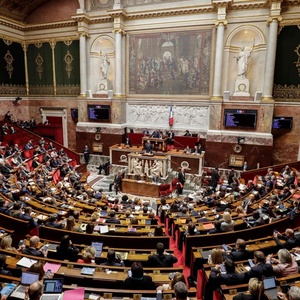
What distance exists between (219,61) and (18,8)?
14.6 metres

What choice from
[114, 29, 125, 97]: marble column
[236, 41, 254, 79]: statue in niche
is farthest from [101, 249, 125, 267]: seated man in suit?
[114, 29, 125, 97]: marble column

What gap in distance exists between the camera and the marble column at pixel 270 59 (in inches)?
552

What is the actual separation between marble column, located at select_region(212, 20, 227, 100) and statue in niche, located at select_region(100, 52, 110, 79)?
23.9ft

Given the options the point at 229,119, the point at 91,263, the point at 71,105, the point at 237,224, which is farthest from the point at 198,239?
the point at 71,105

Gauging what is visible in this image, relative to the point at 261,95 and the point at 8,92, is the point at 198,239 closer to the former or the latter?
the point at 261,95

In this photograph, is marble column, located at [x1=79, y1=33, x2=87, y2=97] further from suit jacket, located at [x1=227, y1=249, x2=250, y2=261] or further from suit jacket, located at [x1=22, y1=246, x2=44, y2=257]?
suit jacket, located at [x1=227, y1=249, x2=250, y2=261]

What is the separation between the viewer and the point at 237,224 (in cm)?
645

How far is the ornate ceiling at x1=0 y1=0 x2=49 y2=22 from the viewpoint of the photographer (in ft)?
58.1

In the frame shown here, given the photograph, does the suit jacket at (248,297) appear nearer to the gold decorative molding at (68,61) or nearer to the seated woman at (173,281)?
the seated woman at (173,281)

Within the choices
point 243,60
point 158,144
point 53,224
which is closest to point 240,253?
point 53,224

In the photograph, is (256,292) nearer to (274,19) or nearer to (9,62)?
(274,19)

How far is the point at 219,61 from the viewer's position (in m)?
15.3

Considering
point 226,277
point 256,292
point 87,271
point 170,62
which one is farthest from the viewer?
point 170,62

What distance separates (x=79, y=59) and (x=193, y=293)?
17959 millimetres
